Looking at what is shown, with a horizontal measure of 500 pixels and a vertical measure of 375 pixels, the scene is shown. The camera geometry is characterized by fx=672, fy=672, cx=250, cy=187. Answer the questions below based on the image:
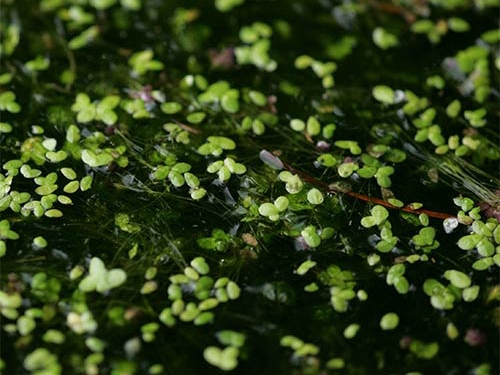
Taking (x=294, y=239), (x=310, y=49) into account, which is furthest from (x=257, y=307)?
(x=310, y=49)

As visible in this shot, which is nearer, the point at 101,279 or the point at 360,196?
the point at 101,279

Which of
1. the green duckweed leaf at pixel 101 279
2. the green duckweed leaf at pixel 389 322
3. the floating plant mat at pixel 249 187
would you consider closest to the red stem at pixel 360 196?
the floating plant mat at pixel 249 187

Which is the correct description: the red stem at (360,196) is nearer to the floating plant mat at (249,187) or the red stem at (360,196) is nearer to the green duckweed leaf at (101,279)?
the floating plant mat at (249,187)

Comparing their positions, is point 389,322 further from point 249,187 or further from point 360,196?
point 249,187

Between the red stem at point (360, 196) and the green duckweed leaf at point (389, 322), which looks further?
the red stem at point (360, 196)

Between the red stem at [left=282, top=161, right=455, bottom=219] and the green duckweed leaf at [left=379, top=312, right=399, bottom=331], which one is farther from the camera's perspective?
the red stem at [left=282, top=161, right=455, bottom=219]

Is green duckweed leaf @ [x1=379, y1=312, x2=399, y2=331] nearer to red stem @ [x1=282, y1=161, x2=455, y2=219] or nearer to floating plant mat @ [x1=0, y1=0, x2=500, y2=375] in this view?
floating plant mat @ [x1=0, y1=0, x2=500, y2=375]

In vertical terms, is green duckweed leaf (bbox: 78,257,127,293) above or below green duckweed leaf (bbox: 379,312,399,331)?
below

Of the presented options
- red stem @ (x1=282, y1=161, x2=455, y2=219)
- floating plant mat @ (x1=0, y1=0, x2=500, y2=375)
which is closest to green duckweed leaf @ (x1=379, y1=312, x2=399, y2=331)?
floating plant mat @ (x1=0, y1=0, x2=500, y2=375)

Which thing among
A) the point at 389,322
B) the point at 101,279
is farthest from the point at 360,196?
the point at 101,279
